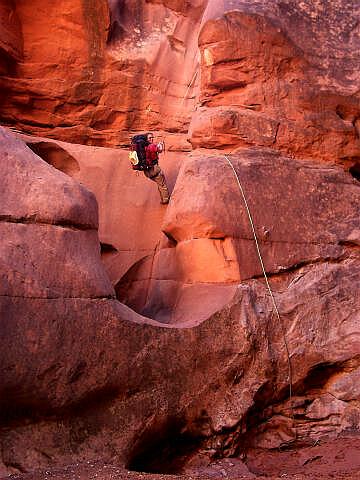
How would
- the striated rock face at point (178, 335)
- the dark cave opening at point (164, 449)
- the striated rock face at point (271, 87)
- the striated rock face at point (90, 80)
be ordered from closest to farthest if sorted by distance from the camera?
the striated rock face at point (178, 335) → the dark cave opening at point (164, 449) → the striated rock face at point (271, 87) → the striated rock face at point (90, 80)

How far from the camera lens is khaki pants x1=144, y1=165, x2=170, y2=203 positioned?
8484 millimetres

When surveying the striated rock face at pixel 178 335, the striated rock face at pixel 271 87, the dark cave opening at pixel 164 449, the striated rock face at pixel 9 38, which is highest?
the striated rock face at pixel 271 87

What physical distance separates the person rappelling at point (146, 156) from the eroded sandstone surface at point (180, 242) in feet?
1.37

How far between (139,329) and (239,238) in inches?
68.1

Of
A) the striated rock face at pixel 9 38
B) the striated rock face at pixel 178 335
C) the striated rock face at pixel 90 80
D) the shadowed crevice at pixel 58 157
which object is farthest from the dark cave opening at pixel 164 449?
the striated rock face at pixel 9 38

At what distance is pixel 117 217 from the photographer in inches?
341

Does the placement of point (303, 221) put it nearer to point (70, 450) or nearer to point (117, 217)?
point (117, 217)

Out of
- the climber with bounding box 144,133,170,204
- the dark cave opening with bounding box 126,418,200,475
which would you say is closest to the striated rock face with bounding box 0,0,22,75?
the climber with bounding box 144,133,170,204

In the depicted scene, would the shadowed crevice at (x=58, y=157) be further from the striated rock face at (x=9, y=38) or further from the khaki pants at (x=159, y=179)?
the striated rock face at (x=9, y=38)

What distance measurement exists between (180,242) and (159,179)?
4.18ft

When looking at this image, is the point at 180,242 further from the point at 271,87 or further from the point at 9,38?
the point at 9,38

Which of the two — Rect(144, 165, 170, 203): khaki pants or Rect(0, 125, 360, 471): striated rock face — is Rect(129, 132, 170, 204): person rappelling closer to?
Rect(144, 165, 170, 203): khaki pants

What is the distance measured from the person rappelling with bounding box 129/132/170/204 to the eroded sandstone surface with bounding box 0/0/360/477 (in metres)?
0.42

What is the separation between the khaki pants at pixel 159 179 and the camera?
27.8 ft
